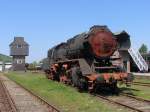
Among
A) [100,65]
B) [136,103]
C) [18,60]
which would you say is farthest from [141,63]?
[18,60]

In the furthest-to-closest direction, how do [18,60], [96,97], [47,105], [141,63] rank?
[18,60]
[141,63]
[96,97]
[47,105]

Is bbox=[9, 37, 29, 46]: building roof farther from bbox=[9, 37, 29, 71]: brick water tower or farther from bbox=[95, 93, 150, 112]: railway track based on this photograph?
bbox=[95, 93, 150, 112]: railway track

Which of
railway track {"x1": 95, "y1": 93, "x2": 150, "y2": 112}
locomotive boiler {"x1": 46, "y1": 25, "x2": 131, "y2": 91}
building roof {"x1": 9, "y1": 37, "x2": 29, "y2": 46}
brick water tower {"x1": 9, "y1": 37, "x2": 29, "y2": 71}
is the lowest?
railway track {"x1": 95, "y1": 93, "x2": 150, "y2": 112}

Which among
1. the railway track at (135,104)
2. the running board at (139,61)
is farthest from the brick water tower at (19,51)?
the railway track at (135,104)

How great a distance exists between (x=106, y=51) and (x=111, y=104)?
563 cm

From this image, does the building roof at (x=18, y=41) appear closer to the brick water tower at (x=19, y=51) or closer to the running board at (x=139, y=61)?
the brick water tower at (x=19, y=51)

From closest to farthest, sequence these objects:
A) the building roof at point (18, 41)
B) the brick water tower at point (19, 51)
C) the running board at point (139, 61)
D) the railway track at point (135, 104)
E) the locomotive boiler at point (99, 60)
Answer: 1. the railway track at point (135, 104)
2. the locomotive boiler at point (99, 60)
3. the running board at point (139, 61)
4. the brick water tower at point (19, 51)
5. the building roof at point (18, 41)

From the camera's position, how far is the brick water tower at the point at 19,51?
120 metres

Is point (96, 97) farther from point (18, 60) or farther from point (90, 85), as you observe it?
point (18, 60)

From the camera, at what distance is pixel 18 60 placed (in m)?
122

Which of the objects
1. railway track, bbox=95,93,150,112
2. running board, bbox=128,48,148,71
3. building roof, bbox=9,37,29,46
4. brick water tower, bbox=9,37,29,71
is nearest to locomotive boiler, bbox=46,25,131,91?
railway track, bbox=95,93,150,112

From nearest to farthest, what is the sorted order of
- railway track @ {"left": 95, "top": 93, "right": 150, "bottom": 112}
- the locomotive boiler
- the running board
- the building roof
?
railway track @ {"left": 95, "top": 93, "right": 150, "bottom": 112} → the locomotive boiler → the running board → the building roof

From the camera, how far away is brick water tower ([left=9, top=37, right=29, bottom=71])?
120 meters

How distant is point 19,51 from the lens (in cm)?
12538
